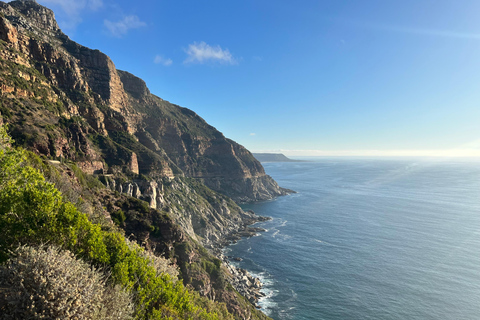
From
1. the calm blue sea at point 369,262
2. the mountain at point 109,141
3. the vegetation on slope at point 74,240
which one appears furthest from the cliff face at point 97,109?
the calm blue sea at point 369,262

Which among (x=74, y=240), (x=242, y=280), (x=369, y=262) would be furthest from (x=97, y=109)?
(x=369, y=262)

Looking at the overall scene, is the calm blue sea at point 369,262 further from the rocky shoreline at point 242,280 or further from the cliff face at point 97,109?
the cliff face at point 97,109

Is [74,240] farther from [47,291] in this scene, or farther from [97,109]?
[97,109]

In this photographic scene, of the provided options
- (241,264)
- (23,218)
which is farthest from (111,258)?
(241,264)

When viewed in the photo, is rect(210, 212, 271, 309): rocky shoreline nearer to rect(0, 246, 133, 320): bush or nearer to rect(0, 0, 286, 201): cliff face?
rect(0, 0, 286, 201): cliff face

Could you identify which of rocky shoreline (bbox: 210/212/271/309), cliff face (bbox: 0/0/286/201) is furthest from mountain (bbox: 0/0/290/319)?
rocky shoreline (bbox: 210/212/271/309)
